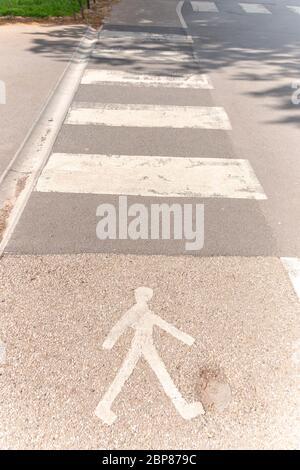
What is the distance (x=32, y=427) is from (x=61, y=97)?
7381mm

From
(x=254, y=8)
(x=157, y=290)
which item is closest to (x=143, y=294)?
(x=157, y=290)

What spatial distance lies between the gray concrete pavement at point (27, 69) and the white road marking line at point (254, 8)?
8.56 metres

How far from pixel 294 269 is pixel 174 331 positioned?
165cm

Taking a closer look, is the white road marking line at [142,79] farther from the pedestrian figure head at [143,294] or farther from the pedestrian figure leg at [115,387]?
the pedestrian figure leg at [115,387]

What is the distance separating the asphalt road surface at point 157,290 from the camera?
2920 millimetres

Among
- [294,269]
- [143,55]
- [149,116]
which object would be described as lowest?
[294,269]

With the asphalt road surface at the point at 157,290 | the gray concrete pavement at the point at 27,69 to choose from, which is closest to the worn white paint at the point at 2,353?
the asphalt road surface at the point at 157,290

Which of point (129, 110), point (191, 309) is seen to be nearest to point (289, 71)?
point (129, 110)

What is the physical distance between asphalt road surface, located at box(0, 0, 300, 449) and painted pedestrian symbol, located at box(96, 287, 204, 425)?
12 mm

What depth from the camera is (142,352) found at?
3369mm

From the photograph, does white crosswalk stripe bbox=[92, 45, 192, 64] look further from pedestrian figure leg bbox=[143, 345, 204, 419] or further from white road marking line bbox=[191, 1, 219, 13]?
pedestrian figure leg bbox=[143, 345, 204, 419]

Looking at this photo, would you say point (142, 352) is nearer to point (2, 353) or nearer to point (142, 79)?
point (2, 353)

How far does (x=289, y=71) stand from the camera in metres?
10.6

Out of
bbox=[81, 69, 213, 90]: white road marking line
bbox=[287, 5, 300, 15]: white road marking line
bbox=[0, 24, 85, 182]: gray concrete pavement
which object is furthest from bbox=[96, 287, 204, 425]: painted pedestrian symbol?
bbox=[287, 5, 300, 15]: white road marking line
